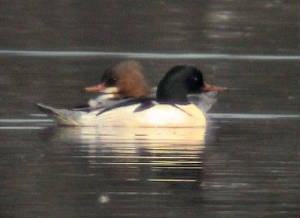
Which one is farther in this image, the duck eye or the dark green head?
the duck eye

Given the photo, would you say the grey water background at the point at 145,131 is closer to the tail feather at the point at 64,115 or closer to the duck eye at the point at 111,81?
the tail feather at the point at 64,115

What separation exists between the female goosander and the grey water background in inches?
7.8

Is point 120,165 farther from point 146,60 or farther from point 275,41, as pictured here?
point 275,41

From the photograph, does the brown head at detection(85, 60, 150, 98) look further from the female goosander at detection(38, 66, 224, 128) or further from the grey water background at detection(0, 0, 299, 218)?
the grey water background at detection(0, 0, 299, 218)

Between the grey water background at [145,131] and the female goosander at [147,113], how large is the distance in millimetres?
198

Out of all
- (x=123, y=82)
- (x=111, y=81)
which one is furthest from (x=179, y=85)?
(x=111, y=81)

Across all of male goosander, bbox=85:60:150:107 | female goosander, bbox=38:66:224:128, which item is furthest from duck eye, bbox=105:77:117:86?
female goosander, bbox=38:66:224:128

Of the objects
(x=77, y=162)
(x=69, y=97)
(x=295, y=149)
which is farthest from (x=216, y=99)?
(x=77, y=162)


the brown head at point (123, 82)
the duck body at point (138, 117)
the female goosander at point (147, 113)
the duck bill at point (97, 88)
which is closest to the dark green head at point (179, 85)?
the female goosander at point (147, 113)

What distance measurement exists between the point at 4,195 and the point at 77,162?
141cm

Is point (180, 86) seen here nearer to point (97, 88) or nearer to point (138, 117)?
point (138, 117)

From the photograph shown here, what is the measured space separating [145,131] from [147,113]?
0.26 meters

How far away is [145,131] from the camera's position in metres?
12.9

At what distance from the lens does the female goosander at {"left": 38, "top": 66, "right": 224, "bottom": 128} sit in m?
13.0
